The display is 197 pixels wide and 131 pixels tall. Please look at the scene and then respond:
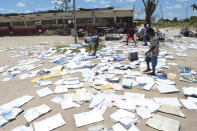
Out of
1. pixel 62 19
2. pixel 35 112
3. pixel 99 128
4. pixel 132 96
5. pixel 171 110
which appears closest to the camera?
pixel 99 128

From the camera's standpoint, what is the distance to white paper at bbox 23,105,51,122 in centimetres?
258

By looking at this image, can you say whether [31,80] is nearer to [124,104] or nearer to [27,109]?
[27,109]

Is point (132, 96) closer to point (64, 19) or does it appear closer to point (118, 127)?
point (118, 127)

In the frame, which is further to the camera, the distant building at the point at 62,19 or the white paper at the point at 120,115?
the distant building at the point at 62,19

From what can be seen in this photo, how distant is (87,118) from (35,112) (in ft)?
3.34

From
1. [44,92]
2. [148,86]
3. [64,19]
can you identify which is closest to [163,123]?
[148,86]

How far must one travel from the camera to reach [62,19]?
22.9 metres

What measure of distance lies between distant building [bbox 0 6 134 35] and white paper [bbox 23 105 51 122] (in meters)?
17.1

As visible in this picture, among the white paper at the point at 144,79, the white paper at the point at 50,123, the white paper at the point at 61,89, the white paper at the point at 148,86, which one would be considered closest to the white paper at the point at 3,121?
the white paper at the point at 50,123

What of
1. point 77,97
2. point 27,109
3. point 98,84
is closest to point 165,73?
point 98,84

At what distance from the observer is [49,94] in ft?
11.2

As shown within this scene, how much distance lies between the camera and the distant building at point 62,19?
19.9m

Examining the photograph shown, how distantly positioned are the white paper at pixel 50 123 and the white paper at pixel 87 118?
0.25 metres

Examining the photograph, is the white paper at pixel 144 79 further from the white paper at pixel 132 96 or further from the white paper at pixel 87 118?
the white paper at pixel 87 118
